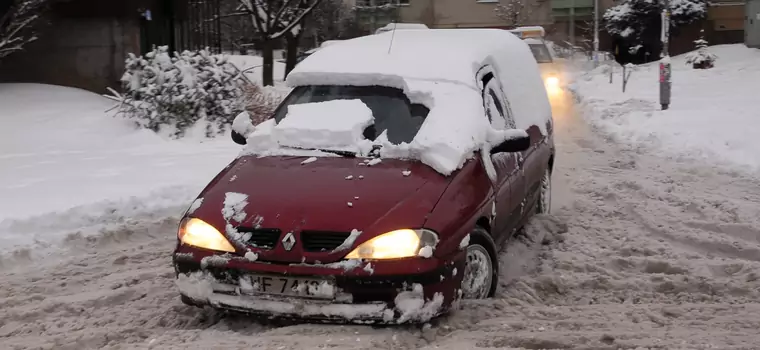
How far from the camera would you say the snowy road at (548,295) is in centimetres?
412

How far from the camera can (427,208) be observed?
426cm

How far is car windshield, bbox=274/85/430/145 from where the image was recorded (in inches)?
202

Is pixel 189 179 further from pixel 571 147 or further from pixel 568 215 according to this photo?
pixel 571 147

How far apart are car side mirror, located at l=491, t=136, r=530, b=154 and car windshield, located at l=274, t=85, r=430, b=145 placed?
530 millimetres

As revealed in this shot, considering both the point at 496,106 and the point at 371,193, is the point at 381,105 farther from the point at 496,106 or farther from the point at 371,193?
the point at 371,193

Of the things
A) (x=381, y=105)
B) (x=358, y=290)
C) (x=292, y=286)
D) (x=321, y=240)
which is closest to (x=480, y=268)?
(x=358, y=290)

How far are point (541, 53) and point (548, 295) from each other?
15720 mm

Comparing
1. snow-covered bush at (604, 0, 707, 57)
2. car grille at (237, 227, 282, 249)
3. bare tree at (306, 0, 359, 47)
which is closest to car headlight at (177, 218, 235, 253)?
car grille at (237, 227, 282, 249)

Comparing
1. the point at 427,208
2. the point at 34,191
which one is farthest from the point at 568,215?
the point at 34,191

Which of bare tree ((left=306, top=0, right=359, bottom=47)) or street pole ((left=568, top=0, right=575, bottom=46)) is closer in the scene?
bare tree ((left=306, top=0, right=359, bottom=47))

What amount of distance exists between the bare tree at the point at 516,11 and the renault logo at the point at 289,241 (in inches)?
1505

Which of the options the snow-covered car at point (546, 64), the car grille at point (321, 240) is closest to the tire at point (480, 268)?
the car grille at point (321, 240)

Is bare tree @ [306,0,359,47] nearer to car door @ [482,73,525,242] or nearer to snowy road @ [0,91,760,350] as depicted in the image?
snowy road @ [0,91,760,350]

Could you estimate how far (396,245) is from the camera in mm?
4086
